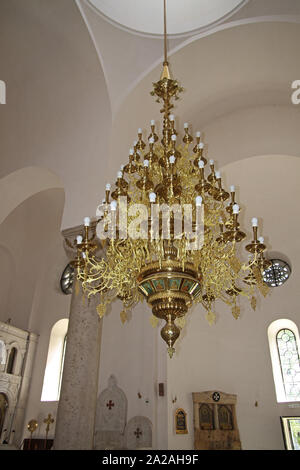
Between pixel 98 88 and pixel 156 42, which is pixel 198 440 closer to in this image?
pixel 98 88

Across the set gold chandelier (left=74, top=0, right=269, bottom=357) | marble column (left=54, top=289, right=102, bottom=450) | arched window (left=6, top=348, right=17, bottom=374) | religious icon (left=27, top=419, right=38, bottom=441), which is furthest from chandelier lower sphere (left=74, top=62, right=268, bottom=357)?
→ arched window (left=6, top=348, right=17, bottom=374)

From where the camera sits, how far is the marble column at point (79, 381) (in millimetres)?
4352

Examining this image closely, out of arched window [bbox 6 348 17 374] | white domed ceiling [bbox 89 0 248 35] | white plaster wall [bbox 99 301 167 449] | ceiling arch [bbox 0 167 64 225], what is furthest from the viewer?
arched window [bbox 6 348 17 374]

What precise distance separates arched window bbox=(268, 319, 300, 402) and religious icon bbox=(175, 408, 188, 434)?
7.74 ft

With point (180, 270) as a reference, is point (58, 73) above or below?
above

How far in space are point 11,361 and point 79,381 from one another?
23.3 ft

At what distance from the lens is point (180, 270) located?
362 cm

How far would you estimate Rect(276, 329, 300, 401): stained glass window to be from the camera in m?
8.78

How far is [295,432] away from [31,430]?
21.6 feet

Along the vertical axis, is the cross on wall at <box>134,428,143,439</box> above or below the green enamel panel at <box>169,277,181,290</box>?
below

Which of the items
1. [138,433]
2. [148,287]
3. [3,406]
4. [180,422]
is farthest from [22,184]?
[3,406]

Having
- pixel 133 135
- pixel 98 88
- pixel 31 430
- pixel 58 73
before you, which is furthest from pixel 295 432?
pixel 58 73

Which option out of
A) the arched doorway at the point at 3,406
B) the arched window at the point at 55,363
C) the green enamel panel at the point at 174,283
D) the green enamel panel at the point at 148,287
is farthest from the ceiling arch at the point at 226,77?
the arched doorway at the point at 3,406

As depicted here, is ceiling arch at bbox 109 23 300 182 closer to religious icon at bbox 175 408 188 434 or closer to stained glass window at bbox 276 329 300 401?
stained glass window at bbox 276 329 300 401
